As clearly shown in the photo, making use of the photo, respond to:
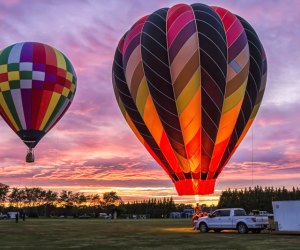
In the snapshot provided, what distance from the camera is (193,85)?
103 feet

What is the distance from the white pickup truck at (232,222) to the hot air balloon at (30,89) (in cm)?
1611

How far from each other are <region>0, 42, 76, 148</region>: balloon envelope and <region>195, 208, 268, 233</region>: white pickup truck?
16.1 meters

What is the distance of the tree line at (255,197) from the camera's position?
12974 centimetres

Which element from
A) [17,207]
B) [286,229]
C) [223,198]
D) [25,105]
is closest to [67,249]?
[286,229]

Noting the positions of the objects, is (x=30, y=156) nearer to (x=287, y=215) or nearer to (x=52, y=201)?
(x=287, y=215)

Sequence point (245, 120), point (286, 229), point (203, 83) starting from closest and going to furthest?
point (286, 229) → point (203, 83) → point (245, 120)

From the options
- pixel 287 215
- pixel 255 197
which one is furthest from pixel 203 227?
pixel 255 197

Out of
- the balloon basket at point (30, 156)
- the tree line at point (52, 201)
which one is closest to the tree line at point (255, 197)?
the tree line at point (52, 201)

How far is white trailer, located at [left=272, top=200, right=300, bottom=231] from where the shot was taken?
26875 millimetres

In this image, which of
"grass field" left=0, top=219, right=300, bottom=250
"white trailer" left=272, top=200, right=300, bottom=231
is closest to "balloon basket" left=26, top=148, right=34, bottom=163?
"grass field" left=0, top=219, right=300, bottom=250

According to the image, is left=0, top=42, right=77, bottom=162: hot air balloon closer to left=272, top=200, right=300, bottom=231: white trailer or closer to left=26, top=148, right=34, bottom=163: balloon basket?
left=26, top=148, right=34, bottom=163: balloon basket

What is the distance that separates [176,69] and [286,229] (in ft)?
40.9

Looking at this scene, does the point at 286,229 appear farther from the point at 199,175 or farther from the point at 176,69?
the point at 176,69

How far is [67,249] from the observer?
1980 centimetres
